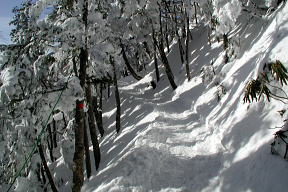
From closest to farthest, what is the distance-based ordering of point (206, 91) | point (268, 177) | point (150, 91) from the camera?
point (268, 177) → point (206, 91) → point (150, 91)

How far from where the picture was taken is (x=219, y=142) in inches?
340

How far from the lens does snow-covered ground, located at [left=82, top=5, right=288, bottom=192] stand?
19.8 feet

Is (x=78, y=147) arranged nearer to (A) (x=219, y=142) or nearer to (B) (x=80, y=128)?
(B) (x=80, y=128)

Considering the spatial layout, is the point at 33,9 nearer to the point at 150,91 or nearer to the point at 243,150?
the point at 243,150

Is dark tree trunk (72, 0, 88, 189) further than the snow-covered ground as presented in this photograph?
Yes

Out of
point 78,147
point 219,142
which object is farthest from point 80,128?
point 219,142

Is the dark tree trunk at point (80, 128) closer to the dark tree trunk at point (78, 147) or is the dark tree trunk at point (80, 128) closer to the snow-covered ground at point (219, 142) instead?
the dark tree trunk at point (78, 147)

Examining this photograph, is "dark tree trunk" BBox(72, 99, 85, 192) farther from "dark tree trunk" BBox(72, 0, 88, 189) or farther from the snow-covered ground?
the snow-covered ground

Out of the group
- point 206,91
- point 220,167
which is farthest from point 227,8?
point 220,167

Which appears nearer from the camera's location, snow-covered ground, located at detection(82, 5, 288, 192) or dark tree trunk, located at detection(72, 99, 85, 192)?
snow-covered ground, located at detection(82, 5, 288, 192)

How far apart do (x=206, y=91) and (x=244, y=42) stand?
3.29 m

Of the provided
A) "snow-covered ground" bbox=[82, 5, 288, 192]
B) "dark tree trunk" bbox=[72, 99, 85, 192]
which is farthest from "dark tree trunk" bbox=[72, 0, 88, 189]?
"snow-covered ground" bbox=[82, 5, 288, 192]

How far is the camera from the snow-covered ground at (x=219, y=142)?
19.8 ft

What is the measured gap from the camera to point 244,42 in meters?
11.9
